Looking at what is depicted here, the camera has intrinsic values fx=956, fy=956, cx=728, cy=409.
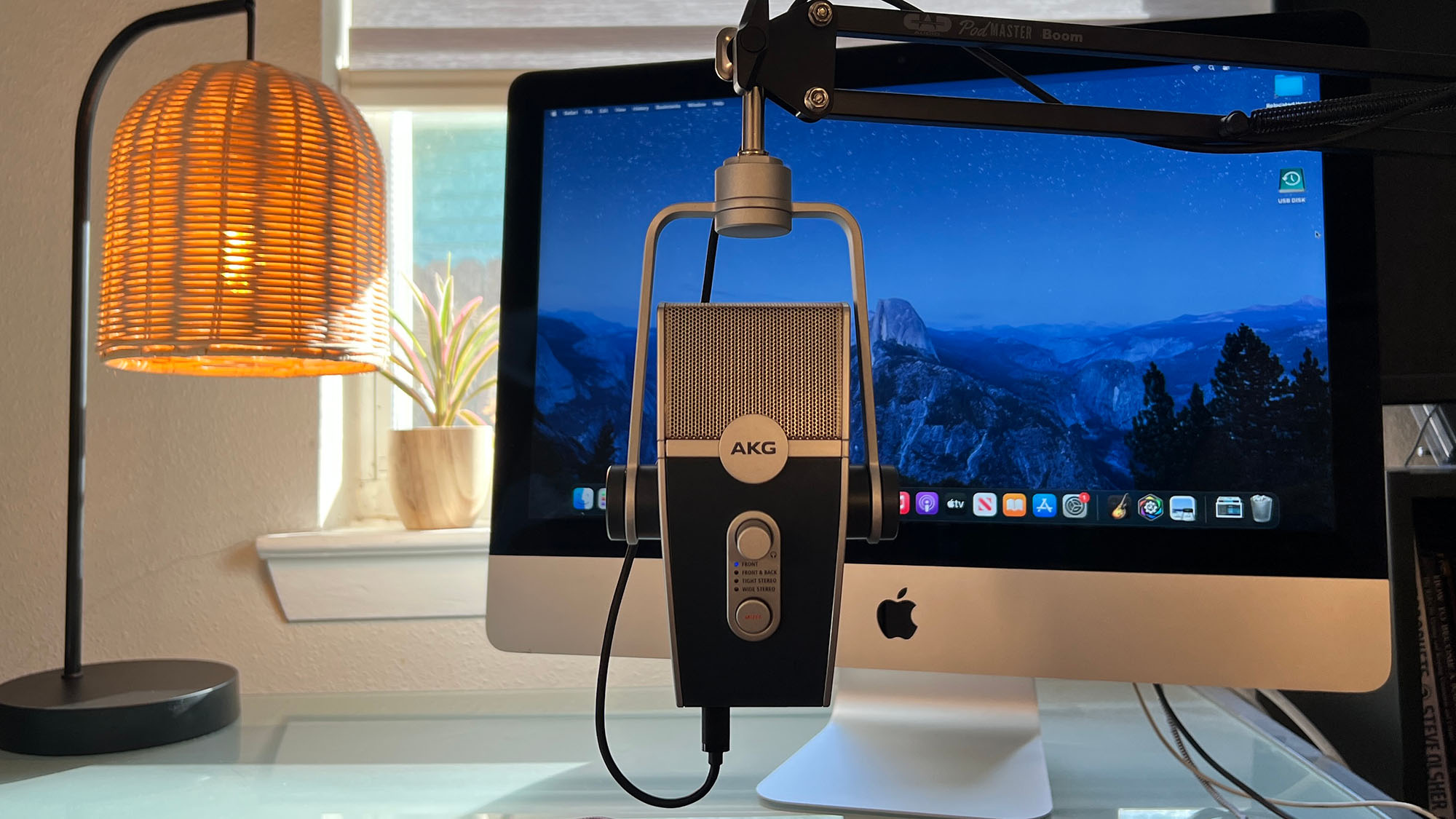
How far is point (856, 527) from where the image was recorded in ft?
1.53

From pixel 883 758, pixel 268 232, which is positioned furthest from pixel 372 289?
pixel 883 758

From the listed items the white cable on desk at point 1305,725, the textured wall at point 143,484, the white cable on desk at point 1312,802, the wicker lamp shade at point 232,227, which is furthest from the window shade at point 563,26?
the white cable on desk at point 1312,802

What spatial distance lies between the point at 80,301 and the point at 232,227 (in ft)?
0.61

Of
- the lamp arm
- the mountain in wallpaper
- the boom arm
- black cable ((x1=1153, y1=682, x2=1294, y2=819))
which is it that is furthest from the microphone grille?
the lamp arm

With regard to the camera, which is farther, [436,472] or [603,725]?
[436,472]

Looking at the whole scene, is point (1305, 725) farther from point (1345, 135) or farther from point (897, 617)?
point (1345, 135)

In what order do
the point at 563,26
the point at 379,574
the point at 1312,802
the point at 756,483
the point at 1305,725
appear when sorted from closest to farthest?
the point at 756,483 < the point at 1312,802 < the point at 1305,725 < the point at 379,574 < the point at 563,26

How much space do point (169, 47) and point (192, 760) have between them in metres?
0.87

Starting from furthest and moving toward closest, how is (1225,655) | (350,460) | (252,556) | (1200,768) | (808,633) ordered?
1. (350,460)
2. (252,556)
3. (1200,768)
4. (1225,655)
5. (808,633)

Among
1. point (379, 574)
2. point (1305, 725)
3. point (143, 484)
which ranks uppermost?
point (143, 484)

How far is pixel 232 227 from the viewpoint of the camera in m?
0.89

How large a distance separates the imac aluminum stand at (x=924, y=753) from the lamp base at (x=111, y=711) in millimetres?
509

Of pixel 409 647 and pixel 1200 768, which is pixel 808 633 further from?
pixel 409 647

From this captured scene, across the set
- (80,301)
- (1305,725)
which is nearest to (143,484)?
(80,301)
